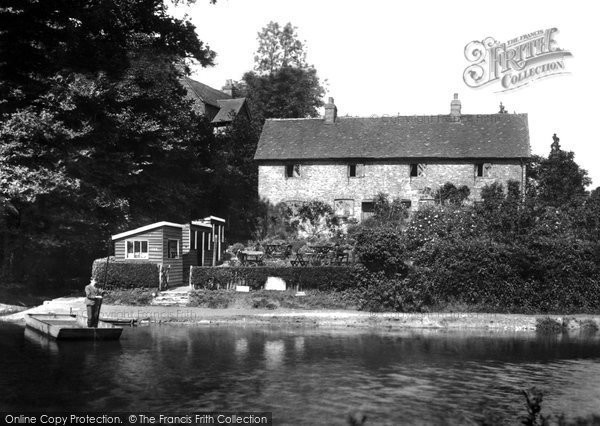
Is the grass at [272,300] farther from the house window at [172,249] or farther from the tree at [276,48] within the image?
the tree at [276,48]

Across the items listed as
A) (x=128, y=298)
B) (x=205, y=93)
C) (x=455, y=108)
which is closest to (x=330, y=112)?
(x=455, y=108)

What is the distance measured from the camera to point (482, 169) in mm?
41125

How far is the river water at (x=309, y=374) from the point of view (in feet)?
42.1

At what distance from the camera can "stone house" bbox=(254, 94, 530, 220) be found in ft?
135

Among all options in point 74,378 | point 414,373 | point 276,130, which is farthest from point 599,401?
point 276,130

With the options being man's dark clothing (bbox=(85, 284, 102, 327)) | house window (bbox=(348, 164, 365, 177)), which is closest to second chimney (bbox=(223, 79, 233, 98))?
house window (bbox=(348, 164, 365, 177))

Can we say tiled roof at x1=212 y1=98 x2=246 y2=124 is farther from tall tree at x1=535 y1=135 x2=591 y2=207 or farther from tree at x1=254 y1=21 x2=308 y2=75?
tall tree at x1=535 y1=135 x2=591 y2=207

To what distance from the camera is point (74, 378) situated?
49.4ft

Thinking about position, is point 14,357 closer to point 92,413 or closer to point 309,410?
point 92,413

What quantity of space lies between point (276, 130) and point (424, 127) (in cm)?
1073

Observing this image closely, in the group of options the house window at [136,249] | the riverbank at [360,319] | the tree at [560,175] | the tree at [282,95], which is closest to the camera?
the riverbank at [360,319]

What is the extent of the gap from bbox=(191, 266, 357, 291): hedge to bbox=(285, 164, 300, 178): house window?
15513 millimetres

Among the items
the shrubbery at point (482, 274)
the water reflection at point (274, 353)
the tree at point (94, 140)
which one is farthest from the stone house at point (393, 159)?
the water reflection at point (274, 353)

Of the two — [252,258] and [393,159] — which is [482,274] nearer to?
[252,258]
